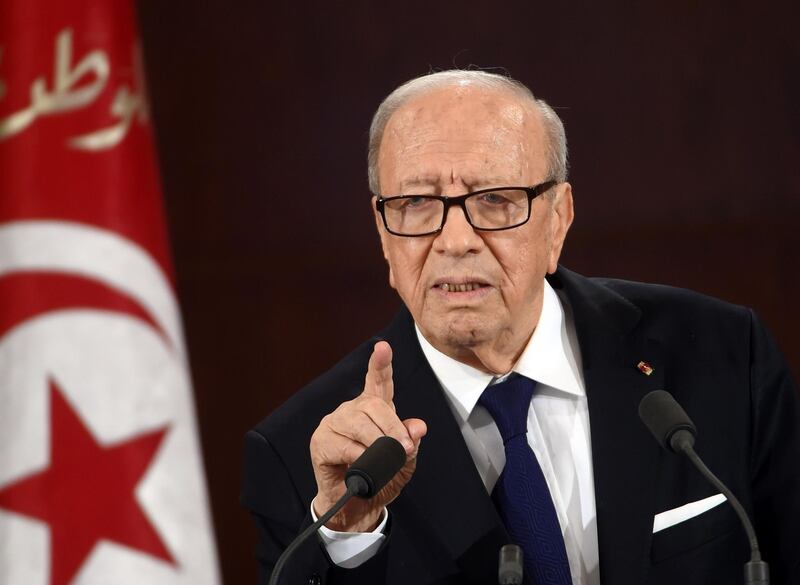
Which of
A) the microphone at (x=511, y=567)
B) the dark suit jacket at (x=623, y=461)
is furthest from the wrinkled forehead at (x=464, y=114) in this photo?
the microphone at (x=511, y=567)

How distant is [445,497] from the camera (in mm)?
1759

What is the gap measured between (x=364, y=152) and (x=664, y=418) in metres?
1.59

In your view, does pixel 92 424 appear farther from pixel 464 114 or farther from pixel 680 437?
pixel 680 437

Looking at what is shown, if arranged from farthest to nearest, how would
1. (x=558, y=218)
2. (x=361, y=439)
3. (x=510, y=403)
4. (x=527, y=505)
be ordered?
1. (x=558, y=218)
2. (x=510, y=403)
3. (x=527, y=505)
4. (x=361, y=439)

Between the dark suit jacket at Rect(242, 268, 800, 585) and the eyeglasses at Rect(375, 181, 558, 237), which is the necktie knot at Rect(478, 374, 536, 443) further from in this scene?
the eyeglasses at Rect(375, 181, 558, 237)

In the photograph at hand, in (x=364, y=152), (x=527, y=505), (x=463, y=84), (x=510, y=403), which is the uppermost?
(x=463, y=84)

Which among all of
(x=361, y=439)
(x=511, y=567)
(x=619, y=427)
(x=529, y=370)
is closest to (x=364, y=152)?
(x=529, y=370)

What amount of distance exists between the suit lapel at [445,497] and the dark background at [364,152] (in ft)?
3.19

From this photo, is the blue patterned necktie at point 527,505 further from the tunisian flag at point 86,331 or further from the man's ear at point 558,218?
the tunisian flag at point 86,331

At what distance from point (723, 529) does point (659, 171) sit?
4.00ft

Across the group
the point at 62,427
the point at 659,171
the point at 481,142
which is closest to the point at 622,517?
the point at 481,142

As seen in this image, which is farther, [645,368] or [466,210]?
[645,368]

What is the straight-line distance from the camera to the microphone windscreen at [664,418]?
1.37 m

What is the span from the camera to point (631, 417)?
5.95ft
